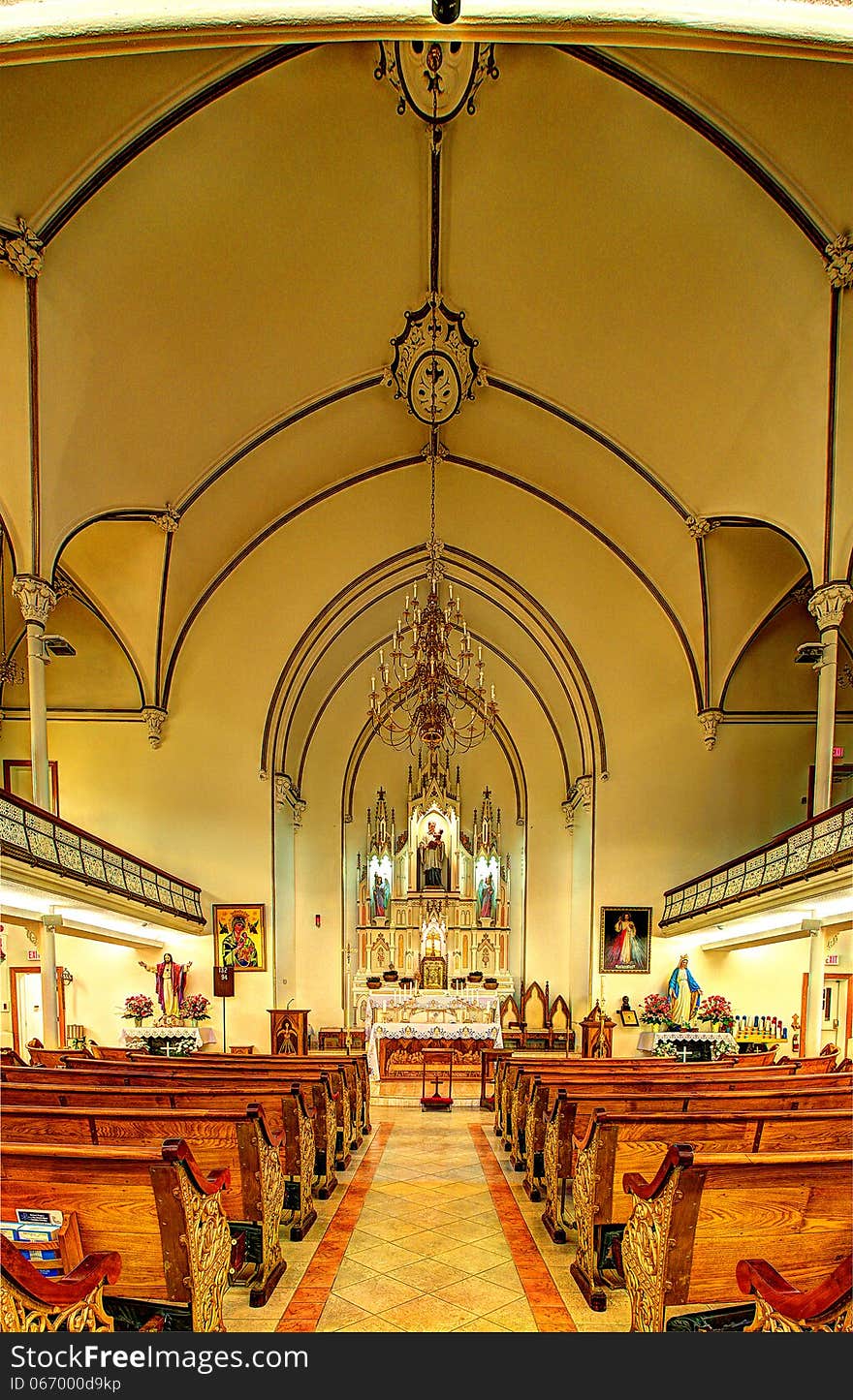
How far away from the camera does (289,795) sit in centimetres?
2177

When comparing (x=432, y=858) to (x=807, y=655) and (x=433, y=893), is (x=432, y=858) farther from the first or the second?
(x=807, y=655)

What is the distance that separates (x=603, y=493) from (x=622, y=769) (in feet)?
19.2

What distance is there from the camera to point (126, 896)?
1474 cm

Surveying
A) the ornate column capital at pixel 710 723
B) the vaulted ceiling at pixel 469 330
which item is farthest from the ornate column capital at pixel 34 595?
the ornate column capital at pixel 710 723

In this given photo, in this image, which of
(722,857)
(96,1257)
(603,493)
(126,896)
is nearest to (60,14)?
(96,1257)

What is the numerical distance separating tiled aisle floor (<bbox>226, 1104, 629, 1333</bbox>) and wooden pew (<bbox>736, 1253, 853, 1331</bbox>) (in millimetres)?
2668

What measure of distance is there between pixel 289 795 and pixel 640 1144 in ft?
54.8

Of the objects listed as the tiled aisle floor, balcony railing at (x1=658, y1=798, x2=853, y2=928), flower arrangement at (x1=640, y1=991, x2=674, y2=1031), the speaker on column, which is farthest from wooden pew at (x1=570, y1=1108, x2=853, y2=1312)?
the speaker on column

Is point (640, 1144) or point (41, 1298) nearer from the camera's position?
point (41, 1298)

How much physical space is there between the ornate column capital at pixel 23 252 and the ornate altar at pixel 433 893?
50.6 ft

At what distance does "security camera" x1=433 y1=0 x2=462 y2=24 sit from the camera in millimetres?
2414

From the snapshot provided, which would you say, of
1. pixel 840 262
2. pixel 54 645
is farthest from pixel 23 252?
pixel 840 262

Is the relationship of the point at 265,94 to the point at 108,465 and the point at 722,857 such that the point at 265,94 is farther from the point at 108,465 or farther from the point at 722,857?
the point at 722,857

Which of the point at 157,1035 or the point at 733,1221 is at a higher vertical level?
the point at 733,1221
